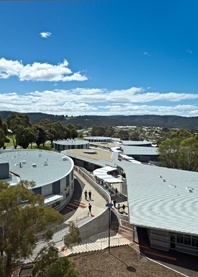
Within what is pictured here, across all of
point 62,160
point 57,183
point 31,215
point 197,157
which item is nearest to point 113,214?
point 57,183

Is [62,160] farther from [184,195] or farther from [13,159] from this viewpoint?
[184,195]

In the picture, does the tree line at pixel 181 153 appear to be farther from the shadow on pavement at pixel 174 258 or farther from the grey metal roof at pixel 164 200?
the shadow on pavement at pixel 174 258

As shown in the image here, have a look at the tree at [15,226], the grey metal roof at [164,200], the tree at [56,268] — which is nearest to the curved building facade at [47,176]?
the grey metal roof at [164,200]

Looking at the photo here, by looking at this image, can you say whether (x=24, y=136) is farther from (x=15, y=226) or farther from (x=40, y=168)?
(x=15, y=226)

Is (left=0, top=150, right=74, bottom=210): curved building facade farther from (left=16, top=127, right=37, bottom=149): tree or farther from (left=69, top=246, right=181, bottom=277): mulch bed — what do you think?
(left=16, top=127, right=37, bottom=149): tree

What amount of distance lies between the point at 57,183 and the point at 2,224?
55.0ft

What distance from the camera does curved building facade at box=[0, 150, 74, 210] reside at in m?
26.7

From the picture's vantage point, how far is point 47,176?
30.0m

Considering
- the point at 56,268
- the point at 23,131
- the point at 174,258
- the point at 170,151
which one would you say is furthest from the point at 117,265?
the point at 23,131

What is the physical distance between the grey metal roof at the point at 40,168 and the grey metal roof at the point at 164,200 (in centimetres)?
985

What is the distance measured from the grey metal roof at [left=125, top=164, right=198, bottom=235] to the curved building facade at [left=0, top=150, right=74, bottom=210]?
8.49 m

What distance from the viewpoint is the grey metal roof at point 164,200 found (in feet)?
64.0

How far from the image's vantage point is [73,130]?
104m

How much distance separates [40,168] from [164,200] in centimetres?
1852
